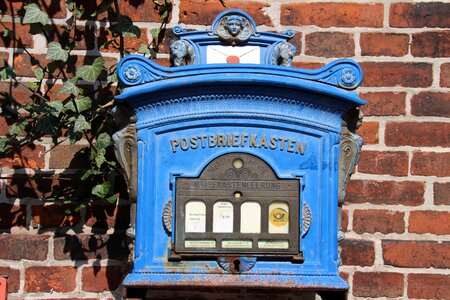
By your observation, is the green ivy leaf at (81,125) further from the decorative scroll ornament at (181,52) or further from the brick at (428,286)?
the brick at (428,286)

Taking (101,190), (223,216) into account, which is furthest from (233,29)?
(101,190)

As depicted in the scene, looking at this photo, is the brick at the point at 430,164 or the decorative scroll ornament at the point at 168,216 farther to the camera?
the brick at the point at 430,164

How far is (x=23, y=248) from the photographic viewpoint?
2.66 metres

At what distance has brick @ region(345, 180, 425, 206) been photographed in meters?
2.67

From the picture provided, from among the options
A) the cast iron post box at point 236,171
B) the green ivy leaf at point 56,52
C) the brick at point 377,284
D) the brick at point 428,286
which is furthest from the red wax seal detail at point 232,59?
the brick at point 428,286

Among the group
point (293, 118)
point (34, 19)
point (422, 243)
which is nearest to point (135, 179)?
point (293, 118)

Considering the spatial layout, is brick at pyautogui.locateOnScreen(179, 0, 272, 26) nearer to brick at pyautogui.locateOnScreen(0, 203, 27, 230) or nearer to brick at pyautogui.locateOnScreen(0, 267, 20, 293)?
brick at pyautogui.locateOnScreen(0, 203, 27, 230)

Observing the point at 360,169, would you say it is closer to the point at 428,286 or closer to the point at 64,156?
the point at 428,286

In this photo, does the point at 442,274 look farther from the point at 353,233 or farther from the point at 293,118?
the point at 293,118

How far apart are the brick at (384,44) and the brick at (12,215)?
133 centimetres

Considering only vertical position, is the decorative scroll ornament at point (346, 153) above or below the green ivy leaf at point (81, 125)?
below

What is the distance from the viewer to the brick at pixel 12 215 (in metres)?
2.70

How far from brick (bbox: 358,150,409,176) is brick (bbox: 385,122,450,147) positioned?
42mm

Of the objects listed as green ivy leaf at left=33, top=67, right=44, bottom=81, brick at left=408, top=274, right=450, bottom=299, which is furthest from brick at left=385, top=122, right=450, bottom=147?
green ivy leaf at left=33, top=67, right=44, bottom=81
